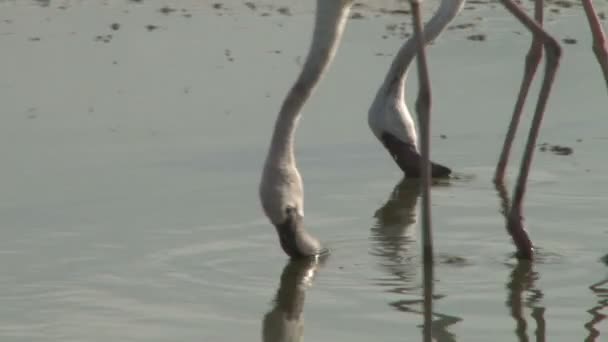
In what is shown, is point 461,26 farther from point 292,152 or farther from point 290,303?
point 290,303

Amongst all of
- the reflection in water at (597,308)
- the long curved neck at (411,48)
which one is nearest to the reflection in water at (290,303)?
the reflection in water at (597,308)

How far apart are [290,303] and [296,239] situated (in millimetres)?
550

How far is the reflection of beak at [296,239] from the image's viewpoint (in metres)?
7.04

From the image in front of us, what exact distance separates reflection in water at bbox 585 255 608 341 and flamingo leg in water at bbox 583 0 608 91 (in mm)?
1344

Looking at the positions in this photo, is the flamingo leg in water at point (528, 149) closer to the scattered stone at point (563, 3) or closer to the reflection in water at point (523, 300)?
the reflection in water at point (523, 300)

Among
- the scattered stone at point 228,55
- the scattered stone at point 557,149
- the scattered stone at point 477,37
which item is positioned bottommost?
the scattered stone at point 228,55

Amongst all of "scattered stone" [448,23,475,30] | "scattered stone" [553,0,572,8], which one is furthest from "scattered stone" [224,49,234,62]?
"scattered stone" [553,0,572,8]

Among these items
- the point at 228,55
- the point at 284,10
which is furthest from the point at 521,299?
the point at 284,10

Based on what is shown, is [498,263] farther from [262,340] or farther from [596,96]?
[596,96]

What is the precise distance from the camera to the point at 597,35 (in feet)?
25.0

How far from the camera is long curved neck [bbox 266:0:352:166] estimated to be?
671cm

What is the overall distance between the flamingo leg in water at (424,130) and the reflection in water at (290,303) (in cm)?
56

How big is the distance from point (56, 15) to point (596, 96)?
467cm

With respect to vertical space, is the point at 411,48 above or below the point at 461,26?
above
